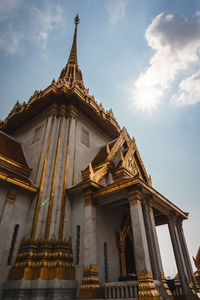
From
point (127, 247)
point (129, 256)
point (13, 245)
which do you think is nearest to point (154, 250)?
point (127, 247)

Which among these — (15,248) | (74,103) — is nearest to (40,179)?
(15,248)

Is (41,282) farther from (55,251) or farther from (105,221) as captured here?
(105,221)

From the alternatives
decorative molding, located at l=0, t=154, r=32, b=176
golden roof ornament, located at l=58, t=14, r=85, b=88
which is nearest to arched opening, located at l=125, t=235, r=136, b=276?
decorative molding, located at l=0, t=154, r=32, b=176

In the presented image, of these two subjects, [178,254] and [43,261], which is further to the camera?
[178,254]

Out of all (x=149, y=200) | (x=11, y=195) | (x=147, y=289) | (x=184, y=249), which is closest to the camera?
(x=147, y=289)

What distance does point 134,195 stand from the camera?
28.8ft

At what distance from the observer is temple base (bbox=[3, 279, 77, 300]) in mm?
7598

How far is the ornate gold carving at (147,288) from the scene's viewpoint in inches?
258

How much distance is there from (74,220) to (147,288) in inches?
179

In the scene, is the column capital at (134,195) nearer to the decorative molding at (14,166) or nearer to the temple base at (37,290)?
the temple base at (37,290)

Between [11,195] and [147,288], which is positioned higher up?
[11,195]

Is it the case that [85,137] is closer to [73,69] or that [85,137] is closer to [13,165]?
[13,165]

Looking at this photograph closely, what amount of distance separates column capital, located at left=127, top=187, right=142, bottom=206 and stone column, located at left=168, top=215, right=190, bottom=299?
4.50m

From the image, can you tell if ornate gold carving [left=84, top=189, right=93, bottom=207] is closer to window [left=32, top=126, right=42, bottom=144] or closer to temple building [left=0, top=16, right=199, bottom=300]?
temple building [left=0, top=16, right=199, bottom=300]
